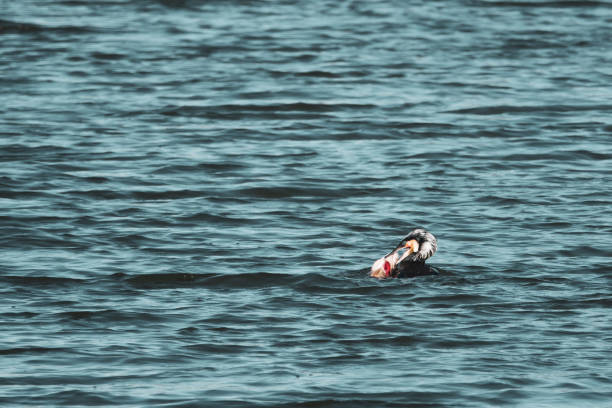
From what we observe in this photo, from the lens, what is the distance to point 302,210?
60.2ft

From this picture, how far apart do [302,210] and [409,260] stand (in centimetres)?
396

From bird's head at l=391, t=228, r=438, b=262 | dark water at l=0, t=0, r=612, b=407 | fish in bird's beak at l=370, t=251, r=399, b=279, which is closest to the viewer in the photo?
dark water at l=0, t=0, r=612, b=407

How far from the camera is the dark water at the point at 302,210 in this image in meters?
11.7

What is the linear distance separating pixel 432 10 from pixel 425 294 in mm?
24698

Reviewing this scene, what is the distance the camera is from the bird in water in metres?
14.4

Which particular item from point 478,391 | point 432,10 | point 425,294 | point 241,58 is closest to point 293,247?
point 425,294

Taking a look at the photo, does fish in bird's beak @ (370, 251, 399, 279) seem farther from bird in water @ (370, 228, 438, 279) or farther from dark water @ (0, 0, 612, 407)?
dark water @ (0, 0, 612, 407)

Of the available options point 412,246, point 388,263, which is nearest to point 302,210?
point 412,246

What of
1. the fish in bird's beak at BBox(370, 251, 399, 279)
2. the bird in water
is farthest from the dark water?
the fish in bird's beak at BBox(370, 251, 399, 279)

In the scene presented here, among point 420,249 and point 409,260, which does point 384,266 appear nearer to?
point 409,260

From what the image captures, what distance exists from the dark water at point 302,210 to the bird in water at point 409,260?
0.20 m

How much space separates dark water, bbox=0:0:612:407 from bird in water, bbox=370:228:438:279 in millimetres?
196

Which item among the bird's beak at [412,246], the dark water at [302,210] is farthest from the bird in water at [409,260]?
the dark water at [302,210]

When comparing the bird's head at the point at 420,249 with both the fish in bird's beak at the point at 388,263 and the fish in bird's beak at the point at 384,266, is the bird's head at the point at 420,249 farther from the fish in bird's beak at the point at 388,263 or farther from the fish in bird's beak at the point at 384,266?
the fish in bird's beak at the point at 384,266
